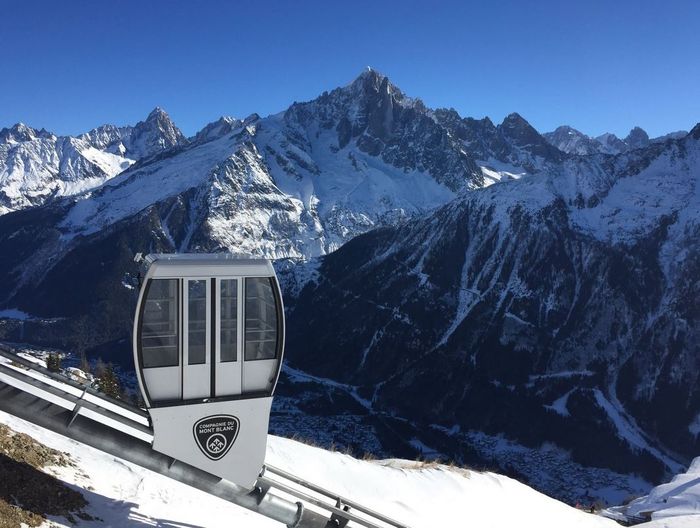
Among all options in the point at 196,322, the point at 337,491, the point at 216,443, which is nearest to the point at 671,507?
the point at 337,491

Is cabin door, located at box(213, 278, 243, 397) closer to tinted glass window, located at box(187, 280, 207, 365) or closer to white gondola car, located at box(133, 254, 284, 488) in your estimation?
white gondola car, located at box(133, 254, 284, 488)

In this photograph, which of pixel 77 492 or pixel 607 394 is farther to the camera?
pixel 607 394

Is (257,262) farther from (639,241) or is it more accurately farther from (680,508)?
(639,241)

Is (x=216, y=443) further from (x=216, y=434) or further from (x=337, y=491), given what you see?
(x=337, y=491)

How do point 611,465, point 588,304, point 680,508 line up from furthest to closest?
point 588,304, point 611,465, point 680,508

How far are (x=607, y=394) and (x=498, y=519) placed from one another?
6973 inches

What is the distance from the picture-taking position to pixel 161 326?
11469 mm

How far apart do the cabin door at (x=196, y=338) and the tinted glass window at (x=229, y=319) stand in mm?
346

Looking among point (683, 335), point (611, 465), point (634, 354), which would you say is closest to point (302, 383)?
point (611, 465)

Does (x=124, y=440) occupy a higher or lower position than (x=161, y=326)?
lower

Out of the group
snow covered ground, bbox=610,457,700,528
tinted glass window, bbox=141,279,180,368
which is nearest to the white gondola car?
tinted glass window, bbox=141,279,180,368

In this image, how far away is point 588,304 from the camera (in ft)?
636

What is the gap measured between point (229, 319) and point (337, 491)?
10.2 m

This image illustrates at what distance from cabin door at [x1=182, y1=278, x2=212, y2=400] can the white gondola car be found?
23 millimetres
